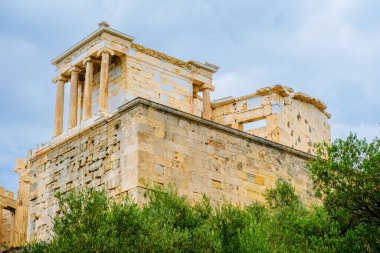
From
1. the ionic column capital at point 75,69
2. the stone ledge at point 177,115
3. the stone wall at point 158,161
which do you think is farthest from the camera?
the ionic column capital at point 75,69

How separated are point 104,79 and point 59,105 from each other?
3.37 metres

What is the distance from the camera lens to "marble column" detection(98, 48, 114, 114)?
24828mm

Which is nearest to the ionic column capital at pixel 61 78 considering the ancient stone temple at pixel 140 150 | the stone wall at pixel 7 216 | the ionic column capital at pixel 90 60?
the ancient stone temple at pixel 140 150

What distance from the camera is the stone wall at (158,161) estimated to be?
15.6 meters

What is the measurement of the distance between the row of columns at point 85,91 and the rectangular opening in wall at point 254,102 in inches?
330

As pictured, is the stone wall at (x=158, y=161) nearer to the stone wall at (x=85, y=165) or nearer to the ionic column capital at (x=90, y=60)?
the stone wall at (x=85, y=165)

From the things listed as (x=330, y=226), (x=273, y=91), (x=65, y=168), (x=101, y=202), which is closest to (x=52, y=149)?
(x=65, y=168)

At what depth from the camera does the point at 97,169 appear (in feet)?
53.9

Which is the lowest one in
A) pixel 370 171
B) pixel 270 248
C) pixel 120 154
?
pixel 270 248

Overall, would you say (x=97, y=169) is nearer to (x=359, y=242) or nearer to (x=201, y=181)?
(x=201, y=181)

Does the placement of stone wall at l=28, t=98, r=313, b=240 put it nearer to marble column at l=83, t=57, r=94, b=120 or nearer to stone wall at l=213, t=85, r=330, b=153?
marble column at l=83, t=57, r=94, b=120

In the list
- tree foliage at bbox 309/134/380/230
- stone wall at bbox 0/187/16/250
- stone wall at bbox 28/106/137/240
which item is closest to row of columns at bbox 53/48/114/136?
stone wall at bbox 28/106/137/240

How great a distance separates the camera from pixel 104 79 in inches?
996

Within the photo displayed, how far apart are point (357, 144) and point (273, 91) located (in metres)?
17.9
